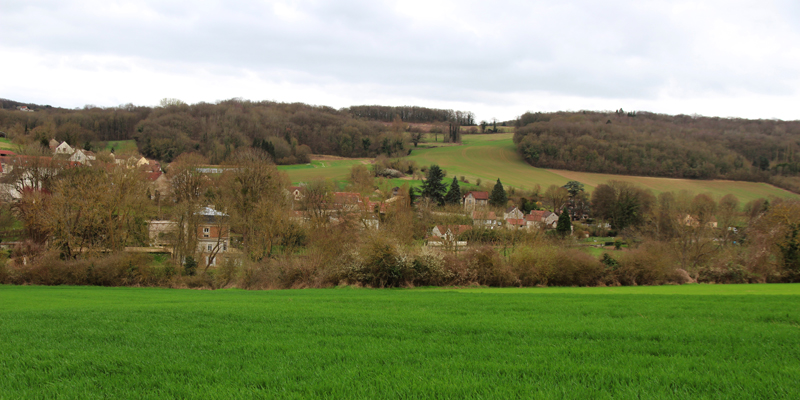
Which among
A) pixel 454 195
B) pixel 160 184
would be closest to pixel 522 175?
pixel 454 195

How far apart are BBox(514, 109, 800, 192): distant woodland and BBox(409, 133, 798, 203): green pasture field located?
3903mm

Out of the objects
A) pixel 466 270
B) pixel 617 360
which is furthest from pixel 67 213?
pixel 617 360

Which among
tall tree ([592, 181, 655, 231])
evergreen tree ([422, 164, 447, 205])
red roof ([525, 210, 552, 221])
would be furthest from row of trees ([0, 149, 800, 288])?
evergreen tree ([422, 164, 447, 205])

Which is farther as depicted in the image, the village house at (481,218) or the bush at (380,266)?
the village house at (481,218)

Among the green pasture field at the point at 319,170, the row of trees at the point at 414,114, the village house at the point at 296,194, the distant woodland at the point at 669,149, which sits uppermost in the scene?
the row of trees at the point at 414,114

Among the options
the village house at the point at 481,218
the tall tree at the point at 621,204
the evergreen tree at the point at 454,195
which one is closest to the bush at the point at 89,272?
the village house at the point at 481,218

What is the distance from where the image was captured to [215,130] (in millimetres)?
106375

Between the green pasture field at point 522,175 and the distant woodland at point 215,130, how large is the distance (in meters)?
14.5

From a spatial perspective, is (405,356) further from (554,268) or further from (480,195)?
(480,195)

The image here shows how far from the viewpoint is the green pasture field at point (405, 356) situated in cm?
496

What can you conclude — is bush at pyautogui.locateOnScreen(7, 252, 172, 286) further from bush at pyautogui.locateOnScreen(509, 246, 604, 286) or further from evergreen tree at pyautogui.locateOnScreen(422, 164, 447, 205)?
evergreen tree at pyautogui.locateOnScreen(422, 164, 447, 205)

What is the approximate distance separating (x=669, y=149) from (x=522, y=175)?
135 feet

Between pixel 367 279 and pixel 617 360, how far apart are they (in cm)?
2209

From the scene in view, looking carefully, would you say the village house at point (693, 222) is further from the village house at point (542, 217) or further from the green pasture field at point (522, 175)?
the green pasture field at point (522, 175)
